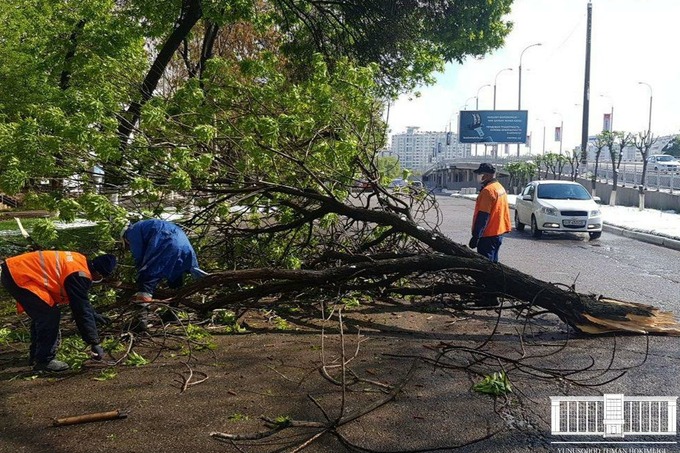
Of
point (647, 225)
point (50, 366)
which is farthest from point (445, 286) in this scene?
point (647, 225)

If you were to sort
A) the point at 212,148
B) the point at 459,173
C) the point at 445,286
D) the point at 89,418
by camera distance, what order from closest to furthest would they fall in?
the point at 89,418 < the point at 445,286 < the point at 212,148 < the point at 459,173

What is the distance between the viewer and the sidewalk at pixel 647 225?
16.7 m

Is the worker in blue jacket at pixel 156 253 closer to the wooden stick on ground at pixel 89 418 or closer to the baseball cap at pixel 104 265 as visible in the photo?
the baseball cap at pixel 104 265

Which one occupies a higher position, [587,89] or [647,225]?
[587,89]

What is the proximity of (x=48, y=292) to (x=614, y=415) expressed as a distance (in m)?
4.46

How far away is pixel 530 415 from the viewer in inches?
168

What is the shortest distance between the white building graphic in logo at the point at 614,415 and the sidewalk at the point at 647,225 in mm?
12506

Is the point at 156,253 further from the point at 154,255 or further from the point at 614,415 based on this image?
→ the point at 614,415

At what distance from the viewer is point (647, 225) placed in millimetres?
20219

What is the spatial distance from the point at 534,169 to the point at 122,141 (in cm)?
4600

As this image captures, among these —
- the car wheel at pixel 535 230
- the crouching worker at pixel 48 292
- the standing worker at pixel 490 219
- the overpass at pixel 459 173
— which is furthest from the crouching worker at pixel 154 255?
the overpass at pixel 459 173

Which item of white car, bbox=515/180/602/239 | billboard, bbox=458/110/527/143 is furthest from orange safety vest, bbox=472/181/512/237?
billboard, bbox=458/110/527/143

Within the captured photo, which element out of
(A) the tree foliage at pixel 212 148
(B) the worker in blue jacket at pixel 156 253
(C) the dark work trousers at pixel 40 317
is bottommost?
(C) the dark work trousers at pixel 40 317

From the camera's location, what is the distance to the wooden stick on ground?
4008 millimetres
